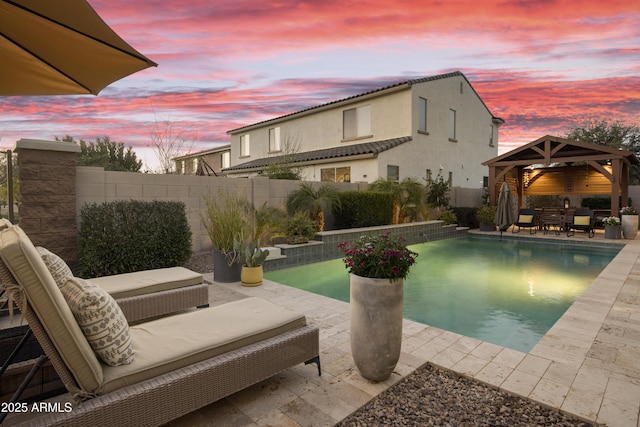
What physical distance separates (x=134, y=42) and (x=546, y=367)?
928 cm

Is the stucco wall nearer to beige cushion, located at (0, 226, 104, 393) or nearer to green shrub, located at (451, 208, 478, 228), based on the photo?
beige cushion, located at (0, 226, 104, 393)

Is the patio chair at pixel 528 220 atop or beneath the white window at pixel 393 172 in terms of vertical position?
beneath

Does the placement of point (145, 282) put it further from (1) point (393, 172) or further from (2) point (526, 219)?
(2) point (526, 219)

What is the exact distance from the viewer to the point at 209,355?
82.4 inches

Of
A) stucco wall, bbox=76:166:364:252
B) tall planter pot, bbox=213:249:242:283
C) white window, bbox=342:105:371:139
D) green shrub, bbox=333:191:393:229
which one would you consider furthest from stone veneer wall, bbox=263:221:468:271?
white window, bbox=342:105:371:139

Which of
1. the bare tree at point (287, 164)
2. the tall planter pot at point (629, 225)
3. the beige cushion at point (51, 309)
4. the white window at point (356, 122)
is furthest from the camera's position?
the white window at point (356, 122)

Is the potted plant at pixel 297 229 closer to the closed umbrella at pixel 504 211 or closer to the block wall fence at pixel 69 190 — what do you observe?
the block wall fence at pixel 69 190

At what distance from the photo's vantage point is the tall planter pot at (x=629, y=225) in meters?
10.6

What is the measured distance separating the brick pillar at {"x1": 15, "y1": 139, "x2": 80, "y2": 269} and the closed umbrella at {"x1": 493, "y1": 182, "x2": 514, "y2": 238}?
1237 cm

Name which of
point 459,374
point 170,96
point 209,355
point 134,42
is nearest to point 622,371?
point 459,374

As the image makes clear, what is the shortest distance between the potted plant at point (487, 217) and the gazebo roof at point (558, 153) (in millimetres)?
2054

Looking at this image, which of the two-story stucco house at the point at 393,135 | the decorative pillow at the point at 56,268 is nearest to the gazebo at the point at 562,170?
the two-story stucco house at the point at 393,135

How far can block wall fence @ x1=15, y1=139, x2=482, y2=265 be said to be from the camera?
4.79 meters

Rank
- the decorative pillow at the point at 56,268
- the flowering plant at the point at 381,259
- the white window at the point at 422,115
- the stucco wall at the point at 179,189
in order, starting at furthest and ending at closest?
1. the white window at the point at 422,115
2. the stucco wall at the point at 179,189
3. the flowering plant at the point at 381,259
4. the decorative pillow at the point at 56,268
